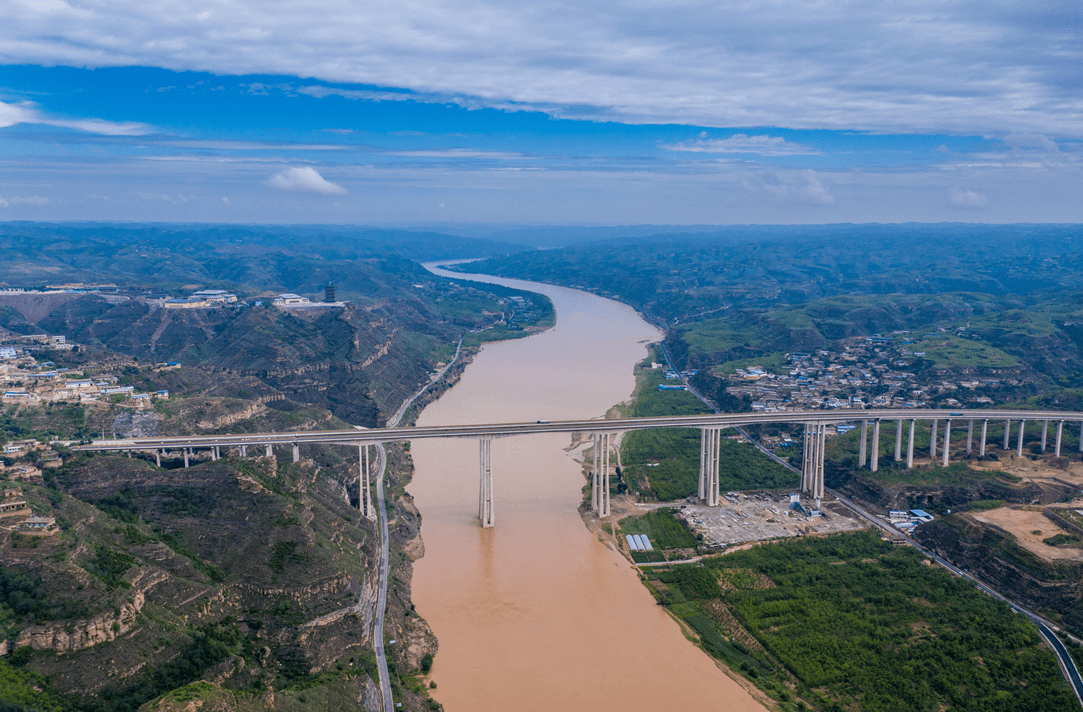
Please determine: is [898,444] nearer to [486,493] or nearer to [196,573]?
[486,493]

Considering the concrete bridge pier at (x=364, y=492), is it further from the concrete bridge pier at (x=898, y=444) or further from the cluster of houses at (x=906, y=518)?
the concrete bridge pier at (x=898, y=444)

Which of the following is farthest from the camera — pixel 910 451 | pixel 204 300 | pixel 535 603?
pixel 204 300

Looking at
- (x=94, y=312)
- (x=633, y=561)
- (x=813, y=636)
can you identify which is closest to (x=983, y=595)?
(x=813, y=636)

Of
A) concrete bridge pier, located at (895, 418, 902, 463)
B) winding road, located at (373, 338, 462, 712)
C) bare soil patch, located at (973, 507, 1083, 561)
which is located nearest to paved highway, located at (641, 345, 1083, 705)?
concrete bridge pier, located at (895, 418, 902, 463)

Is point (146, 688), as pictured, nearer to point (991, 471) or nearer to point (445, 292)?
point (991, 471)

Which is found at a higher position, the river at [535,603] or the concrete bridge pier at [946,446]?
the concrete bridge pier at [946,446]

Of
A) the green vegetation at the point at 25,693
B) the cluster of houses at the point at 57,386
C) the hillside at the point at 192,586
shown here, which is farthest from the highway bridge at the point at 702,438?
the green vegetation at the point at 25,693


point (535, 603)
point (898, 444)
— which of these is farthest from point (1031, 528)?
point (535, 603)
